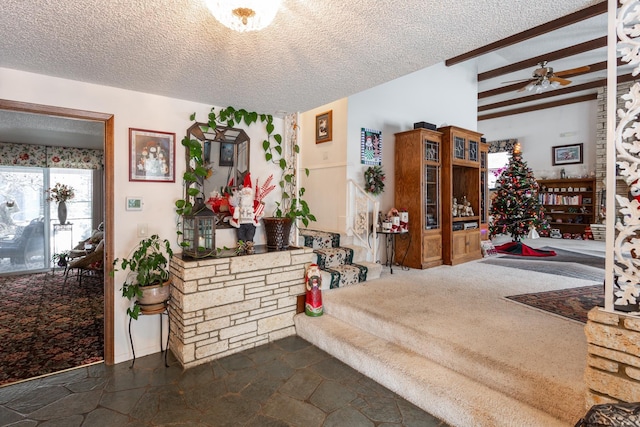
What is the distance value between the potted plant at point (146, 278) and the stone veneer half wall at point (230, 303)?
12 cm

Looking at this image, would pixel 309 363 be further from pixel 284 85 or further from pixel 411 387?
pixel 284 85

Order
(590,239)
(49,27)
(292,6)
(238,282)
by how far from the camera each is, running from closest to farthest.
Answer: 1. (292,6)
2. (49,27)
3. (238,282)
4. (590,239)

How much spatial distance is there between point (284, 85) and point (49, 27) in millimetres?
1484

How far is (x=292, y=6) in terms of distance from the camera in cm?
159

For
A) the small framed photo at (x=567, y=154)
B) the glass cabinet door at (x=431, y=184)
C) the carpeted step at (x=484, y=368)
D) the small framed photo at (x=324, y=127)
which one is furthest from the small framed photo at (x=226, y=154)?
the small framed photo at (x=567, y=154)

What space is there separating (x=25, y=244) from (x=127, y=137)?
210 inches

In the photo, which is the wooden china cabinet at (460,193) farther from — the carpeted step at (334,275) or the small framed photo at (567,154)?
the small framed photo at (567,154)

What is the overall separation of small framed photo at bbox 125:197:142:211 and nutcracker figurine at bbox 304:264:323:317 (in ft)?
5.43

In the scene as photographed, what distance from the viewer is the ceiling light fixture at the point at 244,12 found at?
1.36 meters

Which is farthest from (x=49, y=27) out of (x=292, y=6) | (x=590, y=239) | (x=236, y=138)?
(x=590, y=239)

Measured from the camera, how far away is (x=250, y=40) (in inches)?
75.7

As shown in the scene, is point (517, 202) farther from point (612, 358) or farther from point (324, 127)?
point (612, 358)

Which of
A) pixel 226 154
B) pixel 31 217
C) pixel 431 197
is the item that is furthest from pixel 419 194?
pixel 31 217

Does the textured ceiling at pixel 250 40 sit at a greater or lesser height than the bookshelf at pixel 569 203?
greater
